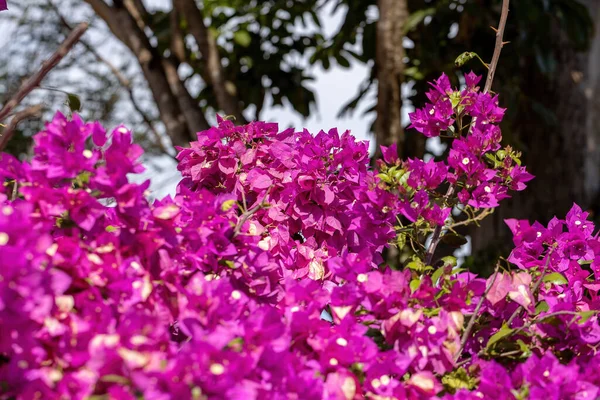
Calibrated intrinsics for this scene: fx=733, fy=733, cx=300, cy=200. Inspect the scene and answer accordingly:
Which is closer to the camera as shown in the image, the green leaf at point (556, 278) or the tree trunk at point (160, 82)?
the green leaf at point (556, 278)

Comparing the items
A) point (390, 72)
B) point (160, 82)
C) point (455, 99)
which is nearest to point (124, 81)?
point (160, 82)

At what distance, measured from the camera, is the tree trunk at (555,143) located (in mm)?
3301

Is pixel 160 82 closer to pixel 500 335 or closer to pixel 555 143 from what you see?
pixel 555 143

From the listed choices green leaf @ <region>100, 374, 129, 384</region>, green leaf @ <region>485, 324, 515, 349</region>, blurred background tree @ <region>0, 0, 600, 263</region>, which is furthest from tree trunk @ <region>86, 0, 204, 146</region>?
green leaf @ <region>100, 374, 129, 384</region>

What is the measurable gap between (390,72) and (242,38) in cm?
88

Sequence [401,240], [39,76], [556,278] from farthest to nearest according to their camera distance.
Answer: [401,240], [556,278], [39,76]

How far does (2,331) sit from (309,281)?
0.35 meters

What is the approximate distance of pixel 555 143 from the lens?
11.0ft

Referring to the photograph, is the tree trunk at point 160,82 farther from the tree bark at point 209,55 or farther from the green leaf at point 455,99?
the green leaf at point 455,99

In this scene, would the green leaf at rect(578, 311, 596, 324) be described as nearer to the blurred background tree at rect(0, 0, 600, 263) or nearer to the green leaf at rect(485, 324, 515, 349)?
the green leaf at rect(485, 324, 515, 349)

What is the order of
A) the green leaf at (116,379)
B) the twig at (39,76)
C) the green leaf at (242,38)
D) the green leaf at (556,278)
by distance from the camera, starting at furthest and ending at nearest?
the green leaf at (242,38) < the green leaf at (556,278) < the twig at (39,76) < the green leaf at (116,379)

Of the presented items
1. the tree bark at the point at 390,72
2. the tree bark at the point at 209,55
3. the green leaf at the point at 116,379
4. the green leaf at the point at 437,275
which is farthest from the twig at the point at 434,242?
the tree bark at the point at 209,55

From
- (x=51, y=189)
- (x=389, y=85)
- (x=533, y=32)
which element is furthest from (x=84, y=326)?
(x=533, y=32)

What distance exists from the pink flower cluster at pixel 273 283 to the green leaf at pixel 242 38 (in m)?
2.01
